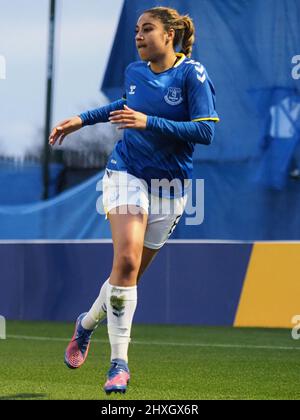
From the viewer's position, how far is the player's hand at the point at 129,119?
5.80 meters

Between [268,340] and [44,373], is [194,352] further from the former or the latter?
[44,373]

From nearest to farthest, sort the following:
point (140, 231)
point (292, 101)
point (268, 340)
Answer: point (140, 231) → point (268, 340) → point (292, 101)

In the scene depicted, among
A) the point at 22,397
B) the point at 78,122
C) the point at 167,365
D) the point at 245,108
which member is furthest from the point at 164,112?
the point at 245,108

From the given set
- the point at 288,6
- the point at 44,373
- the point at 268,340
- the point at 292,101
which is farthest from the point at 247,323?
the point at 44,373

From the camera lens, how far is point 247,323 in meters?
10.6

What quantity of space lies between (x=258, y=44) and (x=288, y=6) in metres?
0.43

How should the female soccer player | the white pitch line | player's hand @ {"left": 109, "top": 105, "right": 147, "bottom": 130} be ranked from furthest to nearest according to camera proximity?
the white pitch line → the female soccer player → player's hand @ {"left": 109, "top": 105, "right": 147, "bottom": 130}

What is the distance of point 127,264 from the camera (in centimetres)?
588

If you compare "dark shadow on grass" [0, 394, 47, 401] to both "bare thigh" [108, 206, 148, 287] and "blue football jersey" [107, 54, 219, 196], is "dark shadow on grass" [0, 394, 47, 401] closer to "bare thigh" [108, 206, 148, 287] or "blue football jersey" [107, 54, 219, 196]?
"bare thigh" [108, 206, 148, 287]

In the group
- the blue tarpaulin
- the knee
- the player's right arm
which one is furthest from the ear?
the blue tarpaulin

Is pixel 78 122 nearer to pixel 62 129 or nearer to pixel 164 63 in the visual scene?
pixel 62 129

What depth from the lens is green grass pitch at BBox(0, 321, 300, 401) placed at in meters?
6.18

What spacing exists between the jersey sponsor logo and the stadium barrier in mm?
4445

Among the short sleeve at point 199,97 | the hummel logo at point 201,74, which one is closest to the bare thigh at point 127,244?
the short sleeve at point 199,97
